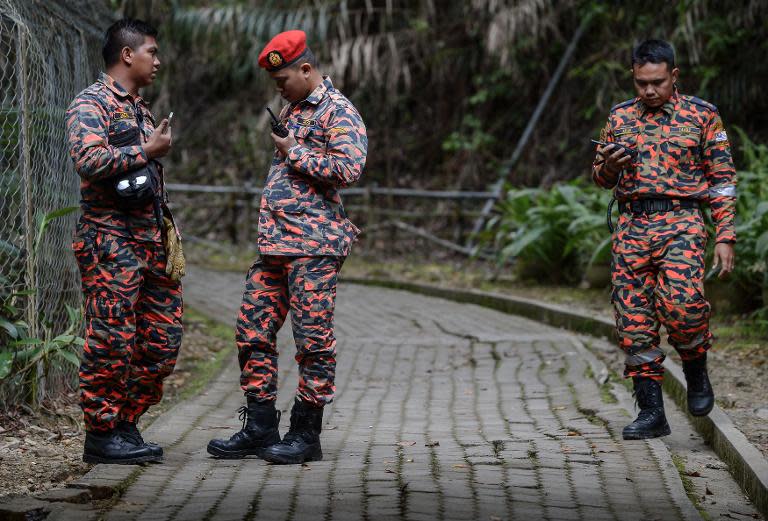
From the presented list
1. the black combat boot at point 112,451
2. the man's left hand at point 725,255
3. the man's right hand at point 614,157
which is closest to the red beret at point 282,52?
the man's right hand at point 614,157

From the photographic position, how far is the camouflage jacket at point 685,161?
18.2ft

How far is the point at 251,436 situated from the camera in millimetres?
5066

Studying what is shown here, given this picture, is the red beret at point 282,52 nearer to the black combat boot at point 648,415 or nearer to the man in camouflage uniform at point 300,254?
the man in camouflage uniform at point 300,254

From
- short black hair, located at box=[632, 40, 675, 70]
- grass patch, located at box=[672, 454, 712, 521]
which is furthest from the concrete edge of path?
short black hair, located at box=[632, 40, 675, 70]

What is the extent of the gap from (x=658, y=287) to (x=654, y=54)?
44.9 inches

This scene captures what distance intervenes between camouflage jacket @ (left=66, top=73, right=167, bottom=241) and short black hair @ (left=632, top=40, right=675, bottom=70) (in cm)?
240

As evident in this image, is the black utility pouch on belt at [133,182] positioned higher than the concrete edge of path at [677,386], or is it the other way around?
the black utility pouch on belt at [133,182]

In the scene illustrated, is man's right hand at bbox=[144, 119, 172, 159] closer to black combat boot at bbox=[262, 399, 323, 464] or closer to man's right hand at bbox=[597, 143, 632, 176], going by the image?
black combat boot at bbox=[262, 399, 323, 464]

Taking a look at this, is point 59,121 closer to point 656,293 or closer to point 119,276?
point 119,276

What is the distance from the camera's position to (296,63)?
4965 millimetres

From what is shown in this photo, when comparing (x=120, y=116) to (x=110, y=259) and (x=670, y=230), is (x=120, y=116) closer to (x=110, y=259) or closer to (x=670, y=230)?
(x=110, y=259)

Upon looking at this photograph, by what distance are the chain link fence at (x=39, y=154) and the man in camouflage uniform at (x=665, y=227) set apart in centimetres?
302

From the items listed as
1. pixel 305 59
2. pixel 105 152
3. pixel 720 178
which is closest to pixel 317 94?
pixel 305 59

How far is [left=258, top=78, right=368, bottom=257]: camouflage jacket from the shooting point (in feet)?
16.0
